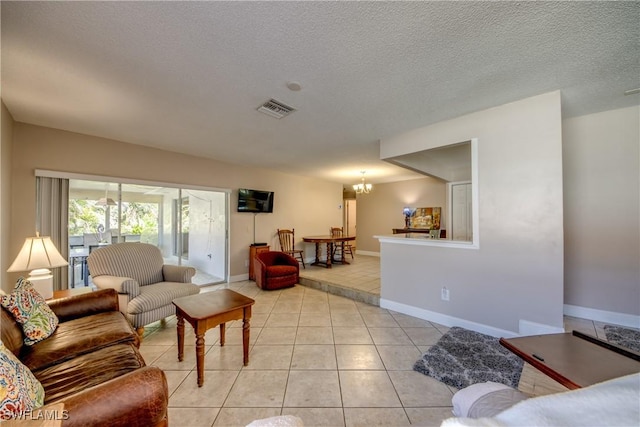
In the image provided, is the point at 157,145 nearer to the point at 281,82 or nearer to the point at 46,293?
the point at 46,293

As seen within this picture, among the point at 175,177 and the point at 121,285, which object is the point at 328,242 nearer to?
the point at 175,177

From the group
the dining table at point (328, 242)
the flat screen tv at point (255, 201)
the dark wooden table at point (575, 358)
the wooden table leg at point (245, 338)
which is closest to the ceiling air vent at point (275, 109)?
the wooden table leg at point (245, 338)

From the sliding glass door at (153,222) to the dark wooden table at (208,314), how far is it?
2.43 metres

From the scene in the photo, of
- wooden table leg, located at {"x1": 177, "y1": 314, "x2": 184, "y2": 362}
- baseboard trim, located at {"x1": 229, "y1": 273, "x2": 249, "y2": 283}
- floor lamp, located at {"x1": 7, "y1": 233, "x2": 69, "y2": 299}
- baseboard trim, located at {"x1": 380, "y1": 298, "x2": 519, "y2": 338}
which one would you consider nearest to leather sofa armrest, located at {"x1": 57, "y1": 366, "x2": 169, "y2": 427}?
wooden table leg, located at {"x1": 177, "y1": 314, "x2": 184, "y2": 362}

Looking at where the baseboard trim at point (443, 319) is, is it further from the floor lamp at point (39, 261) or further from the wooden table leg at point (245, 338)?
the floor lamp at point (39, 261)

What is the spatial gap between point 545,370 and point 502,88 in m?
2.23

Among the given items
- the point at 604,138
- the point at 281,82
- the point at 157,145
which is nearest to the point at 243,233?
the point at 157,145

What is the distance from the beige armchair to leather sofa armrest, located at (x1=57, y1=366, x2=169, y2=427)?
1.72 m

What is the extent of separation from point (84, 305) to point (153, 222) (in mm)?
2516

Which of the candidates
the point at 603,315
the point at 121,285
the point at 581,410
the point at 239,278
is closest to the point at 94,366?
the point at 121,285

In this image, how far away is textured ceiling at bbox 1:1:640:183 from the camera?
1.33 metres

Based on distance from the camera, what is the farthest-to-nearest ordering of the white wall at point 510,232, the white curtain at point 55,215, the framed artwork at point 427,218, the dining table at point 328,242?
the framed artwork at point 427,218
the dining table at point 328,242
the white curtain at point 55,215
the white wall at point 510,232

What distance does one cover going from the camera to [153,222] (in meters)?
4.22

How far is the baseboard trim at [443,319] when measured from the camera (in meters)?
2.44
